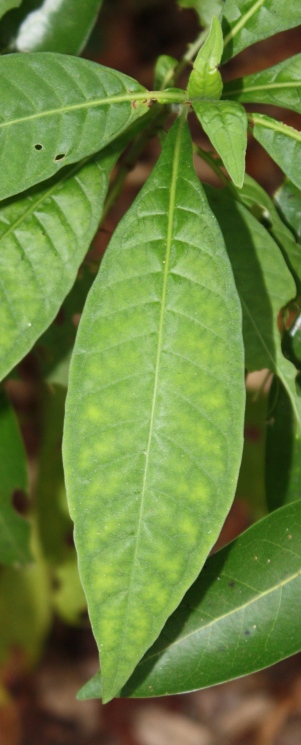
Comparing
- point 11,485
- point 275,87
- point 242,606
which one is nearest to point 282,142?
point 275,87

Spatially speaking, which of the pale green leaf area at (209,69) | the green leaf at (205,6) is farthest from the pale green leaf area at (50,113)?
the green leaf at (205,6)

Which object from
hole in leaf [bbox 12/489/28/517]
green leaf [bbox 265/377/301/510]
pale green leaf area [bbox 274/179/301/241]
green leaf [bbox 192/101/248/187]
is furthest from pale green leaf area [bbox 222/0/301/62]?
hole in leaf [bbox 12/489/28/517]

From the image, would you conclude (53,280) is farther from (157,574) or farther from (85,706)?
(85,706)

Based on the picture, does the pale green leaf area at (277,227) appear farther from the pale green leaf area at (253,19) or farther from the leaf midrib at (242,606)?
the leaf midrib at (242,606)

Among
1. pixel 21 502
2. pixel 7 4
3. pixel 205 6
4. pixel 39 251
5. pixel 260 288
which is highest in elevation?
pixel 7 4

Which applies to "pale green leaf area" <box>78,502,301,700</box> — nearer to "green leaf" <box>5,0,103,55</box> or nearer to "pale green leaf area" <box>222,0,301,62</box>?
→ "pale green leaf area" <box>222,0,301,62</box>

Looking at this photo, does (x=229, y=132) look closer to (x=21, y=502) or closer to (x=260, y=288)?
(x=260, y=288)

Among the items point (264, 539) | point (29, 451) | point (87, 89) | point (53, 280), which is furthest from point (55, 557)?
point (87, 89)
